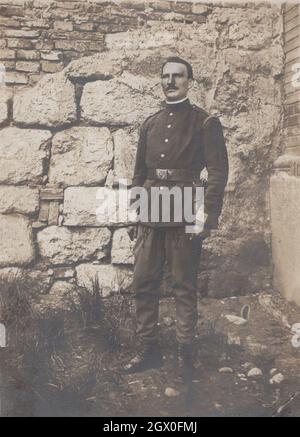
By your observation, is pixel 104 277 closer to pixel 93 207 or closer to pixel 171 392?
pixel 93 207

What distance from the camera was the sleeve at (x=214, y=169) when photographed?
2908 millimetres

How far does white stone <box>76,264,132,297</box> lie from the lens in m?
3.47

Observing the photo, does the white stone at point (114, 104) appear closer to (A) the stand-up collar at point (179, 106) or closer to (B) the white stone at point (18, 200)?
(A) the stand-up collar at point (179, 106)

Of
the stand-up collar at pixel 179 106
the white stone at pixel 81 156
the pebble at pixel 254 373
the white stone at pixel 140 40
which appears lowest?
the pebble at pixel 254 373

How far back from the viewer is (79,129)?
3465 mm

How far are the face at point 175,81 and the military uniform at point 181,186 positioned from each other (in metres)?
0.06

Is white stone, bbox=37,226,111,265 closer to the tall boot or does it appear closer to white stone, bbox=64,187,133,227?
white stone, bbox=64,187,133,227

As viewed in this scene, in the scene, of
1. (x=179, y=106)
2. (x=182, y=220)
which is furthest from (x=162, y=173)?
(x=179, y=106)

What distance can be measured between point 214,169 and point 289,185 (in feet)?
2.81

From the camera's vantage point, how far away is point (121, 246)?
352cm

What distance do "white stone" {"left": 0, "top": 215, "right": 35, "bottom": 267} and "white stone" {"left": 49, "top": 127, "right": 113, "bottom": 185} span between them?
1.43ft

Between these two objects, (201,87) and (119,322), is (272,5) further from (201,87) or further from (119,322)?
(119,322)

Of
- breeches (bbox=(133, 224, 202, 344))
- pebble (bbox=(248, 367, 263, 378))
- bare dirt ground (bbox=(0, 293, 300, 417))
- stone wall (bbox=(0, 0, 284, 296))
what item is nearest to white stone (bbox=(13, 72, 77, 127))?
stone wall (bbox=(0, 0, 284, 296))

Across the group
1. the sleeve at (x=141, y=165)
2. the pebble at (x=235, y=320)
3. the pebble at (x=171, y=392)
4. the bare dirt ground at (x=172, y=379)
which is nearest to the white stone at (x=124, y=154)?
the sleeve at (x=141, y=165)
